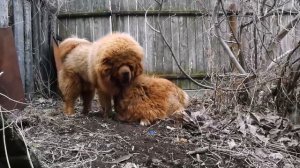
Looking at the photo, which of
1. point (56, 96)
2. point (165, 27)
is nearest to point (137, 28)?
point (165, 27)

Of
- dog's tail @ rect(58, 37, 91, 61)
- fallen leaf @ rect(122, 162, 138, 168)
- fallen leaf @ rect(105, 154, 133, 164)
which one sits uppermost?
dog's tail @ rect(58, 37, 91, 61)

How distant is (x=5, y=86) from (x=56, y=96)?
3.67m

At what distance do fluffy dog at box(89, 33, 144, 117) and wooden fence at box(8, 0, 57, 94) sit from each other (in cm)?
252

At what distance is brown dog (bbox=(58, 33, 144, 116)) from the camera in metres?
5.44

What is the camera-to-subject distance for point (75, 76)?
251 inches

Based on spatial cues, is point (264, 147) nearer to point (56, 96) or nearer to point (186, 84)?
point (56, 96)

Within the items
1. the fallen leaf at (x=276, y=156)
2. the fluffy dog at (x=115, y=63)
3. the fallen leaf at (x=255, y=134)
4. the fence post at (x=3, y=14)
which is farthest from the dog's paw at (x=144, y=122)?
the fence post at (x=3, y=14)

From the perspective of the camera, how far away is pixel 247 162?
460 cm

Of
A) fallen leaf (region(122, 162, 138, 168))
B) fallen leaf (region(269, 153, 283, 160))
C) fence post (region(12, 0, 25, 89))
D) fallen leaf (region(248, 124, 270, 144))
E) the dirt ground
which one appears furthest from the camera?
fence post (region(12, 0, 25, 89))

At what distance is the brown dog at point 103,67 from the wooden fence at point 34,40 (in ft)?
5.73

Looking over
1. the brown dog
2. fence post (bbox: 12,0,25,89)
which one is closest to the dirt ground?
the brown dog

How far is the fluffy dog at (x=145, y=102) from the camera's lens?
563cm

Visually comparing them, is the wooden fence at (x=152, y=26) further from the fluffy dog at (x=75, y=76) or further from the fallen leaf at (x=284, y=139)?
the fallen leaf at (x=284, y=139)

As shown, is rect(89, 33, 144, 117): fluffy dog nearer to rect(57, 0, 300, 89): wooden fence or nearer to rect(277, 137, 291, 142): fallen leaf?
rect(277, 137, 291, 142): fallen leaf
